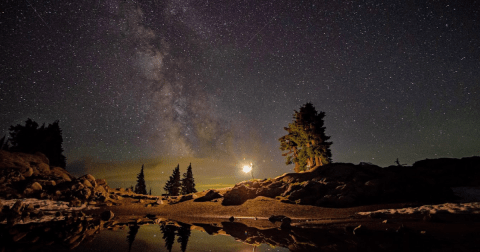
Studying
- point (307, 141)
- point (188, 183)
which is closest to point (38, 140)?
point (188, 183)

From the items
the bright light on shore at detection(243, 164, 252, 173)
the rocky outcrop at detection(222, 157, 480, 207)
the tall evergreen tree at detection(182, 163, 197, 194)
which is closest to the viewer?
the rocky outcrop at detection(222, 157, 480, 207)

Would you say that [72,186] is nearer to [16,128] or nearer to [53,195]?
[53,195]

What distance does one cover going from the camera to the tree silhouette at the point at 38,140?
43.7 metres

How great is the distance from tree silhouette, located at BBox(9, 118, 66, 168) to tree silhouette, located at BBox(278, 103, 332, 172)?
53.9m

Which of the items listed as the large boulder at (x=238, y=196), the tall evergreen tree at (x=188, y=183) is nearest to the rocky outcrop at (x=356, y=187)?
the large boulder at (x=238, y=196)

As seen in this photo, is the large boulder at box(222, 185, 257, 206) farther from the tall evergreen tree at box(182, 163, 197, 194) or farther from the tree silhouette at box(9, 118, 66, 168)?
the tree silhouette at box(9, 118, 66, 168)

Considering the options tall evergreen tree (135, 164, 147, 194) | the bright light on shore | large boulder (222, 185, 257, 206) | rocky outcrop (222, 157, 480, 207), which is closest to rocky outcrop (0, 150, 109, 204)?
large boulder (222, 185, 257, 206)

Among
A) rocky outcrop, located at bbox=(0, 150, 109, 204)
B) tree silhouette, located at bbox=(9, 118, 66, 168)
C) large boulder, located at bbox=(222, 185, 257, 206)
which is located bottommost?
large boulder, located at bbox=(222, 185, 257, 206)

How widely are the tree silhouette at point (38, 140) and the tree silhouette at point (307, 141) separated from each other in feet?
177

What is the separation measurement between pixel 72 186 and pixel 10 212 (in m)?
12.4

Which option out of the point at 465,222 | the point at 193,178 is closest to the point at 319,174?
the point at 465,222

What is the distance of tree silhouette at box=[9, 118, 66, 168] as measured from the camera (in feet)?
143

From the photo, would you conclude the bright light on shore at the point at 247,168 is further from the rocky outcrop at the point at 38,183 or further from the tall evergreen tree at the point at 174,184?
the tall evergreen tree at the point at 174,184

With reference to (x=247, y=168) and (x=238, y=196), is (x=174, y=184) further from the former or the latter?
(x=238, y=196)
